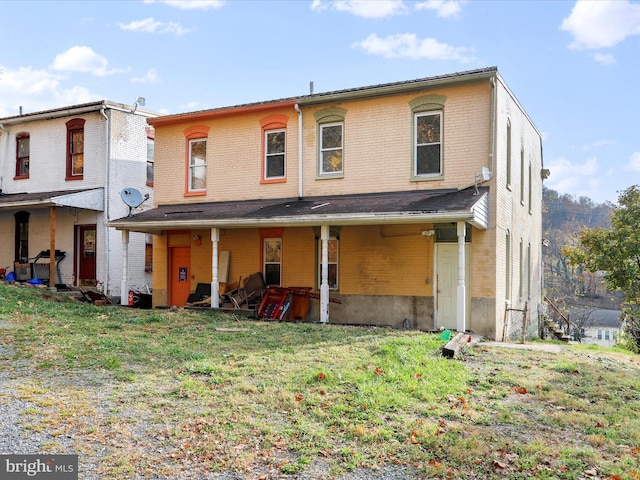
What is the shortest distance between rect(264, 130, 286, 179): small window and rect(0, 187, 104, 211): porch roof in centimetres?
748

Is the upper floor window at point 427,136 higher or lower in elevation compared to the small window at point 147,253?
higher

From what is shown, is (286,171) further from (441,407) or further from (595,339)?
(595,339)

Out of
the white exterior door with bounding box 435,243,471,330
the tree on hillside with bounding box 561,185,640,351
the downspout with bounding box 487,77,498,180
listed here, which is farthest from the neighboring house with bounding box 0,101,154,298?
the tree on hillside with bounding box 561,185,640,351

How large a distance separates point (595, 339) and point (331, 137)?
3552 cm

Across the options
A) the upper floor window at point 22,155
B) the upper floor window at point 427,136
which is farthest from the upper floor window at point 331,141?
the upper floor window at point 22,155

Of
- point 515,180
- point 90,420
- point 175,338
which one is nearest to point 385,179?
point 515,180

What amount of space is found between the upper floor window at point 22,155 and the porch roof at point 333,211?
27.7 feet

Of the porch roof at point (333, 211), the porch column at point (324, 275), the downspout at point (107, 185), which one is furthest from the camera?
the downspout at point (107, 185)

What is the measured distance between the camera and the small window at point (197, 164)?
18.2 m

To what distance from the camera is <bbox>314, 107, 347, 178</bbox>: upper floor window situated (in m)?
16.0

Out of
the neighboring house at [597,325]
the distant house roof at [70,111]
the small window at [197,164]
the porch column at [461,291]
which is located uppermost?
the distant house roof at [70,111]

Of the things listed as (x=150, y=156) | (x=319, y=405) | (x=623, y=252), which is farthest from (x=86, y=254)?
(x=623, y=252)

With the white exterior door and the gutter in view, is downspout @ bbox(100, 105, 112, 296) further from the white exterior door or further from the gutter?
the white exterior door

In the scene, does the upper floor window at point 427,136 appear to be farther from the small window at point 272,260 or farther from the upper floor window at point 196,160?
the upper floor window at point 196,160
